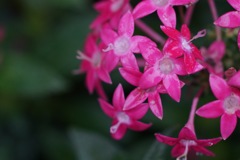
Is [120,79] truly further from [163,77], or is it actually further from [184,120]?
[163,77]

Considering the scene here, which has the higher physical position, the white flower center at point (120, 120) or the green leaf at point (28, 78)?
the white flower center at point (120, 120)

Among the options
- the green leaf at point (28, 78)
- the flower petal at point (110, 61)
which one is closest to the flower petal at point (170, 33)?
the flower petal at point (110, 61)

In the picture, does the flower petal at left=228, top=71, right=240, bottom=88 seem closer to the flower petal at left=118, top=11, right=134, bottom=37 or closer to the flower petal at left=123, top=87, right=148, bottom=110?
the flower petal at left=123, top=87, right=148, bottom=110

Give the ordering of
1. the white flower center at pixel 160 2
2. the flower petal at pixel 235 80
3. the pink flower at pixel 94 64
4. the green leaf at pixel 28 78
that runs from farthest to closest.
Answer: the green leaf at pixel 28 78 → the pink flower at pixel 94 64 → the white flower center at pixel 160 2 → the flower petal at pixel 235 80

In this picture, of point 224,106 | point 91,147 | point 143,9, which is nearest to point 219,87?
point 224,106

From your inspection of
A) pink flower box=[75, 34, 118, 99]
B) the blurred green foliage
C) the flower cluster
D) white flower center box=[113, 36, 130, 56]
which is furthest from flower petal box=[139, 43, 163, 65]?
the blurred green foliage

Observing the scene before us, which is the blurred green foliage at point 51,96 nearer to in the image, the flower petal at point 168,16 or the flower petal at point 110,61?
the flower petal at point 110,61

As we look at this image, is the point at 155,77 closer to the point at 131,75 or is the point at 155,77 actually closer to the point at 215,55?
the point at 131,75

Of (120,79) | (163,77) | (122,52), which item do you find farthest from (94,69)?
(120,79)
